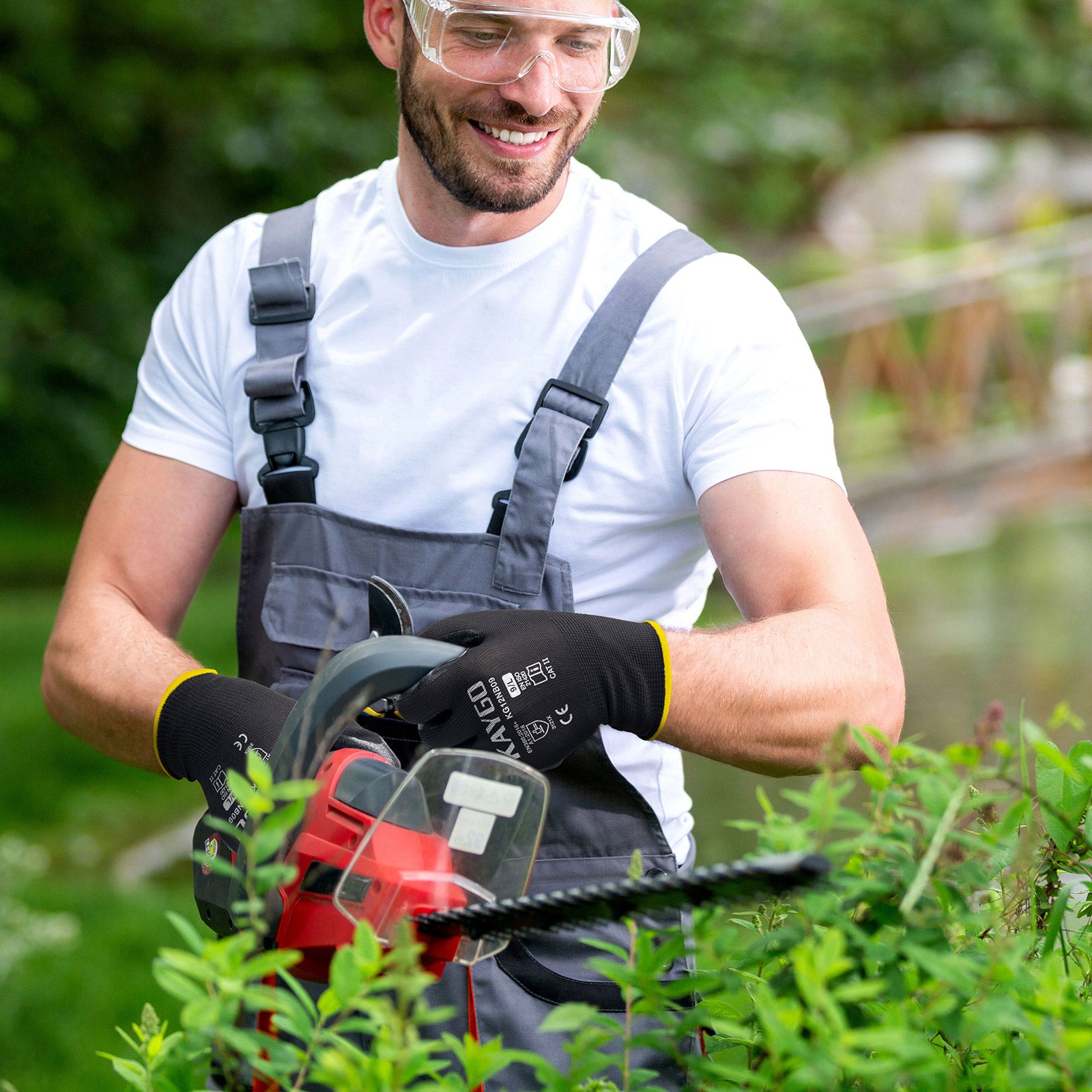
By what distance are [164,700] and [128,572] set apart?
354 millimetres

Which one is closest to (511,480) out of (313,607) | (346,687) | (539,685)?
(313,607)

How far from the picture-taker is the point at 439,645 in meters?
1.29

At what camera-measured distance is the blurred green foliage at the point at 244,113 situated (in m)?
7.44

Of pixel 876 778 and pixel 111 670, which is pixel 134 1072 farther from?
pixel 111 670

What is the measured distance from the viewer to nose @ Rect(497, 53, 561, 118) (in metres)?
1.78

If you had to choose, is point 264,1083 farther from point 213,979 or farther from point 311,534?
point 311,534

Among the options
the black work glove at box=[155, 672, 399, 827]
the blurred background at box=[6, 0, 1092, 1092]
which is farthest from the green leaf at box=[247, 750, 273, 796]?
the blurred background at box=[6, 0, 1092, 1092]

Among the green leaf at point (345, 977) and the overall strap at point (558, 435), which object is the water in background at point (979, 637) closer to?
the overall strap at point (558, 435)

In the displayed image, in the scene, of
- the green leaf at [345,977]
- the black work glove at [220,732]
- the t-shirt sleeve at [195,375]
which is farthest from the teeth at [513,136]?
the green leaf at [345,977]

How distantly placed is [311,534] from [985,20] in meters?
10.1

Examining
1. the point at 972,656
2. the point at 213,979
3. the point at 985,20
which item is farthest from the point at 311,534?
the point at 985,20

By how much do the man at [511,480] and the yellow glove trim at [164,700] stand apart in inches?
0.4

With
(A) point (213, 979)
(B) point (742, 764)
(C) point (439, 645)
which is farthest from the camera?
(B) point (742, 764)

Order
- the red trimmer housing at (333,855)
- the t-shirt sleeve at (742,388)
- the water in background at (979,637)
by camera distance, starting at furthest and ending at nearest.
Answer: the water in background at (979,637), the t-shirt sleeve at (742,388), the red trimmer housing at (333,855)
